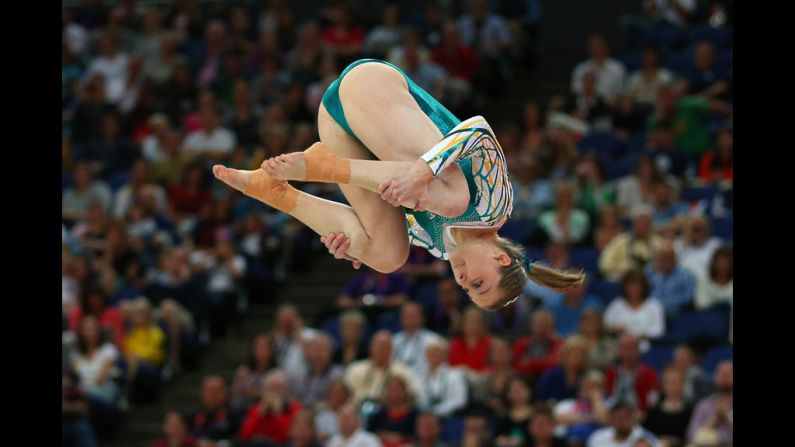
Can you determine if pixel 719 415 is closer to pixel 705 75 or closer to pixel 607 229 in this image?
pixel 607 229

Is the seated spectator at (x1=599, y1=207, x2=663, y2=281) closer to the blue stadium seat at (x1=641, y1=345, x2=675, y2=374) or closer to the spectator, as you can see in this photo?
the blue stadium seat at (x1=641, y1=345, x2=675, y2=374)

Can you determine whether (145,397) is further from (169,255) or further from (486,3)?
(486,3)

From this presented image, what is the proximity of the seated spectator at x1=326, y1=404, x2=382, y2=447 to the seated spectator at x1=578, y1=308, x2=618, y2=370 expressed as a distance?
163 centimetres

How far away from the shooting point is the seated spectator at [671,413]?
366 inches

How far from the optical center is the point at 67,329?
38.1 feet

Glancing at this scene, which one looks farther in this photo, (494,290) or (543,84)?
(543,84)

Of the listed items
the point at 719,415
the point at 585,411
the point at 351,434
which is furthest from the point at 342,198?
the point at 719,415

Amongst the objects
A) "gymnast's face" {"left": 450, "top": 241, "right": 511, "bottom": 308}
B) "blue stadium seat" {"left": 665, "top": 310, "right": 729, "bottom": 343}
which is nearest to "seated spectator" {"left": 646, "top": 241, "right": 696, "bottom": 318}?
"blue stadium seat" {"left": 665, "top": 310, "right": 729, "bottom": 343}

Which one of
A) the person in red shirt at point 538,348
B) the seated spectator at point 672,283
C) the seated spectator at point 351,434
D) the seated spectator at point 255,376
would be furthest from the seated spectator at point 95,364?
the seated spectator at point 672,283

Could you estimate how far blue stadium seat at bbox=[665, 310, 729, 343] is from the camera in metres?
9.91

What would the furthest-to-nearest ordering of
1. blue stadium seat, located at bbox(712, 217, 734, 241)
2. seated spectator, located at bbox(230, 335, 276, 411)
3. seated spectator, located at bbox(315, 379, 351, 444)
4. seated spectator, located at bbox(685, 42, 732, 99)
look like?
seated spectator, located at bbox(685, 42, 732, 99)
seated spectator, located at bbox(230, 335, 276, 411)
blue stadium seat, located at bbox(712, 217, 734, 241)
seated spectator, located at bbox(315, 379, 351, 444)
